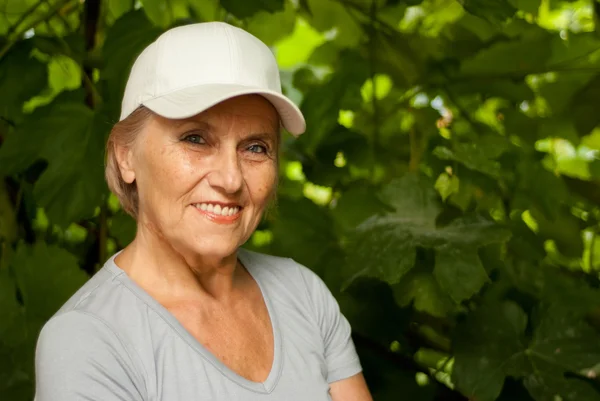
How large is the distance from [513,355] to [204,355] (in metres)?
0.65

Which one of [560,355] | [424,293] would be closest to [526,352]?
[560,355]

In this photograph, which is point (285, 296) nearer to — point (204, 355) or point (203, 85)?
point (204, 355)

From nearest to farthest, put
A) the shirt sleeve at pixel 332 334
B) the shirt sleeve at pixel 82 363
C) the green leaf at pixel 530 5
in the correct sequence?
1. the shirt sleeve at pixel 82 363
2. the shirt sleeve at pixel 332 334
3. the green leaf at pixel 530 5

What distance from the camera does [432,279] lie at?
1201 mm

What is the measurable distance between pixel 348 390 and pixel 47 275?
0.51 meters

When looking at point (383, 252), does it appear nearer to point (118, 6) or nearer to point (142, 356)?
point (142, 356)

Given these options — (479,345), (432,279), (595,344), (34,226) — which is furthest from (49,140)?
(595,344)

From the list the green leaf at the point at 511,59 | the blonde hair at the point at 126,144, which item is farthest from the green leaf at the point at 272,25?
the blonde hair at the point at 126,144

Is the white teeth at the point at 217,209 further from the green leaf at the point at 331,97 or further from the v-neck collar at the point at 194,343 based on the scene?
the green leaf at the point at 331,97

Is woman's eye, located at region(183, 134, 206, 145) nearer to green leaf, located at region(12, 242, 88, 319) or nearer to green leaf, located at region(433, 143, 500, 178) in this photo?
green leaf, located at region(12, 242, 88, 319)

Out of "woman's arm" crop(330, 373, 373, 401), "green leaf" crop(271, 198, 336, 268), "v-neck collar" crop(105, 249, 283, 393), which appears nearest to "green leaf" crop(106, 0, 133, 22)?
"green leaf" crop(271, 198, 336, 268)

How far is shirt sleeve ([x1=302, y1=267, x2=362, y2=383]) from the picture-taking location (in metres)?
1.02

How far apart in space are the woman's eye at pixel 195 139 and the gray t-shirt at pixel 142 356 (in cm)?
16

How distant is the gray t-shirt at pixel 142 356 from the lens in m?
0.74
